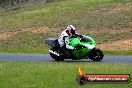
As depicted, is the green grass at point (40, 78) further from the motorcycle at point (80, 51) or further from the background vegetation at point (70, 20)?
the background vegetation at point (70, 20)

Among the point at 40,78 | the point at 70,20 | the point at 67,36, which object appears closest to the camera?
the point at 40,78

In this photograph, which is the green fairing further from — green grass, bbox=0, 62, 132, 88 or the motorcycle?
green grass, bbox=0, 62, 132, 88

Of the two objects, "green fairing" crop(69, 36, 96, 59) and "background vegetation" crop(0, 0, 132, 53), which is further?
"background vegetation" crop(0, 0, 132, 53)

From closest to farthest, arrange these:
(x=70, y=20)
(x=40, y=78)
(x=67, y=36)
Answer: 1. (x=40, y=78)
2. (x=67, y=36)
3. (x=70, y=20)

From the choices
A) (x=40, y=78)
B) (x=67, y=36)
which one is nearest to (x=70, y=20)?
(x=67, y=36)

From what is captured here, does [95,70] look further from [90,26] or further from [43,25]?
[43,25]

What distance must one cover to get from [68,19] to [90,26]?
5.08m

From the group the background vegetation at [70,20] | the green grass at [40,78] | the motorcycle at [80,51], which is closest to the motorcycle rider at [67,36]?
the motorcycle at [80,51]

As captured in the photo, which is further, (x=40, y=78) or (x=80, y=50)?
(x=80, y=50)

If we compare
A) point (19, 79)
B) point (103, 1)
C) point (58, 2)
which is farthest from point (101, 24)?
point (19, 79)

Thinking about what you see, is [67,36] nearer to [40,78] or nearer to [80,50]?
[80,50]

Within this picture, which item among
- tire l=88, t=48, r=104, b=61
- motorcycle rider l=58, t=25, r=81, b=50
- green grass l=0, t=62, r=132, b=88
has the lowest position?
tire l=88, t=48, r=104, b=61

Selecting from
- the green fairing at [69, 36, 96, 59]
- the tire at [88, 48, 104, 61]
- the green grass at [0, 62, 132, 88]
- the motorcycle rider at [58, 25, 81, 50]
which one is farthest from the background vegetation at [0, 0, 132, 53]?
the green grass at [0, 62, 132, 88]

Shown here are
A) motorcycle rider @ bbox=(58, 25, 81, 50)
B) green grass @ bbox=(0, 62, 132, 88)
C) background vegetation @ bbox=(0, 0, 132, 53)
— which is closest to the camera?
green grass @ bbox=(0, 62, 132, 88)
